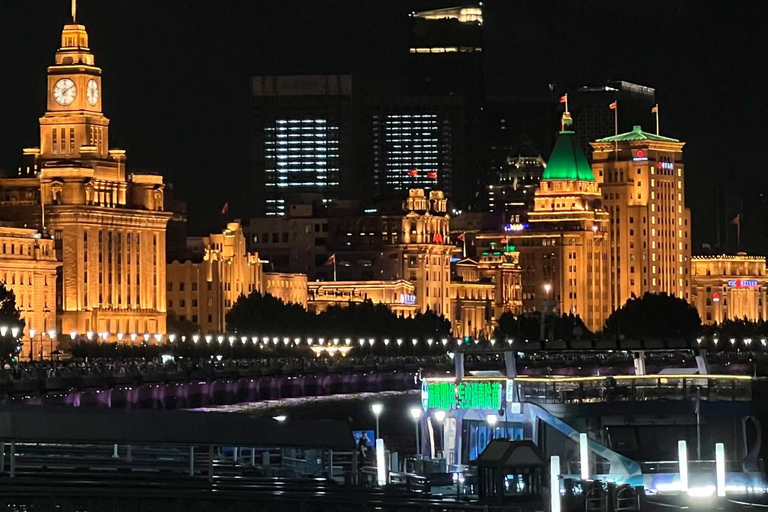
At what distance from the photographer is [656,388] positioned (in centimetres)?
7781

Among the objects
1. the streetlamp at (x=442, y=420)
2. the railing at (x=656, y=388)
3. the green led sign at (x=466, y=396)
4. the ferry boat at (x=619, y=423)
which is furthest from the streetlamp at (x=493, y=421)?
the streetlamp at (x=442, y=420)

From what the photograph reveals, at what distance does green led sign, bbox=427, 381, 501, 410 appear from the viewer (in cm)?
7588

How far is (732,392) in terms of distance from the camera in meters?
77.5

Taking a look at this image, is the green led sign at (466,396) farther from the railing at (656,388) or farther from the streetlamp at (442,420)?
the railing at (656,388)

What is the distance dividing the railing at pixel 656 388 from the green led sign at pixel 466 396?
111 centimetres

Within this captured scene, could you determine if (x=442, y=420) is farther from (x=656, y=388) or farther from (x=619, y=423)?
(x=656, y=388)

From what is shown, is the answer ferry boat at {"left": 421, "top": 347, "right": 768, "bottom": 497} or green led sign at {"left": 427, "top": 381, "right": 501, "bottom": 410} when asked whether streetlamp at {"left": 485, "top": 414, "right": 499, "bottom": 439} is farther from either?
green led sign at {"left": 427, "top": 381, "right": 501, "bottom": 410}

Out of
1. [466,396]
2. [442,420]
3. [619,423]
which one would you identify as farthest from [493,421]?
[619,423]

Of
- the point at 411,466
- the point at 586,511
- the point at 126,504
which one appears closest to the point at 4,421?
the point at 126,504

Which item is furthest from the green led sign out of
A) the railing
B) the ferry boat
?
the railing

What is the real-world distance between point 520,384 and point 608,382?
359 cm

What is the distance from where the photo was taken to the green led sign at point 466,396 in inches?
2987

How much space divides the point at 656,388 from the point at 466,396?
6.19 m

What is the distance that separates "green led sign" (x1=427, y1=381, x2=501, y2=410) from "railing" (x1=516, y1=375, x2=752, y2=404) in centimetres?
111
